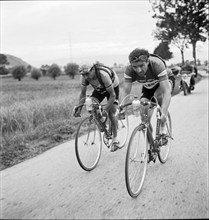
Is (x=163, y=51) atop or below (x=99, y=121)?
atop

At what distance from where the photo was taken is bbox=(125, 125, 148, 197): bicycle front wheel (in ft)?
10.7

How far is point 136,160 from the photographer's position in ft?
11.4

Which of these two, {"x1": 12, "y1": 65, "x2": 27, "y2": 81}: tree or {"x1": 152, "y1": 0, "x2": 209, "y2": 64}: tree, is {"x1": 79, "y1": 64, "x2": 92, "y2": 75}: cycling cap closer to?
{"x1": 152, "y1": 0, "x2": 209, "y2": 64}: tree

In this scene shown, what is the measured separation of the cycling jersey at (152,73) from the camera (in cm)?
363

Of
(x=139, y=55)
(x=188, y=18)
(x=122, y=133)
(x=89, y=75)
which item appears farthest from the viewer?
(x=188, y=18)

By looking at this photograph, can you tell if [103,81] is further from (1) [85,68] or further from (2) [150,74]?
(2) [150,74]

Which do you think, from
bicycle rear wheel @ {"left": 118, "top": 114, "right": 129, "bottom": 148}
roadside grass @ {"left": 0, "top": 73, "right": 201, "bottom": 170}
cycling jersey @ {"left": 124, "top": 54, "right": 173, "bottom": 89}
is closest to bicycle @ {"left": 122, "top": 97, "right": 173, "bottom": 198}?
cycling jersey @ {"left": 124, "top": 54, "right": 173, "bottom": 89}

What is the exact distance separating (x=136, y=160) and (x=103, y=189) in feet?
1.93

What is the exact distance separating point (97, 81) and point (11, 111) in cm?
471

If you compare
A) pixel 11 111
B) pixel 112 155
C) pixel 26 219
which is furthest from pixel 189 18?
A: pixel 26 219

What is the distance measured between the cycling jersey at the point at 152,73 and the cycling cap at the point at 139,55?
0.59 meters

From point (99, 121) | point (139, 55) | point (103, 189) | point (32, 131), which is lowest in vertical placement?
point (103, 189)

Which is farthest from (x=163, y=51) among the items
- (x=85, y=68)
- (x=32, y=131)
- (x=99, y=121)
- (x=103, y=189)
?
(x=103, y=189)

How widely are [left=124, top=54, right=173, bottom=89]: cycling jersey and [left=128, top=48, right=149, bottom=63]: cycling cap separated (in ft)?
1.94
